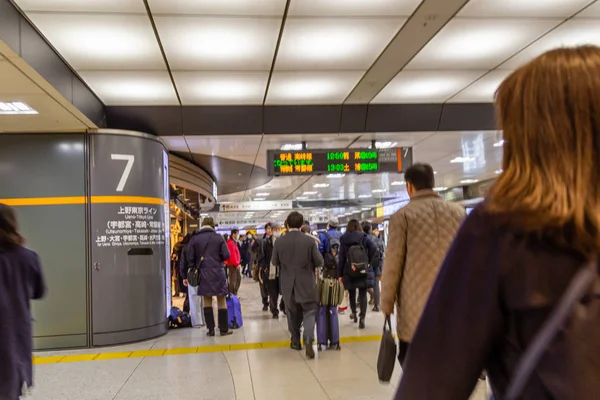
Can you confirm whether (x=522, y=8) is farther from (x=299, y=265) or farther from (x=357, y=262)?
(x=357, y=262)

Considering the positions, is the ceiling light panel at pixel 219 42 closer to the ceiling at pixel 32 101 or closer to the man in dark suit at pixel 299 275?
the ceiling at pixel 32 101

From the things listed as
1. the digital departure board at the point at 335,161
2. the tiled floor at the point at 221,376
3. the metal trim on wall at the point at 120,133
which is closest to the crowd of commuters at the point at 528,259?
the tiled floor at the point at 221,376

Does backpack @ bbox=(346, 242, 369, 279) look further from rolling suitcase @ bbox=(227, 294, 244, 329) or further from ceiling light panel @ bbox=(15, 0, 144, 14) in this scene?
ceiling light panel @ bbox=(15, 0, 144, 14)

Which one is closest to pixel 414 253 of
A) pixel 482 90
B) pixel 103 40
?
pixel 103 40

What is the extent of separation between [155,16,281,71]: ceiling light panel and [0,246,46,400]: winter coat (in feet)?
9.08

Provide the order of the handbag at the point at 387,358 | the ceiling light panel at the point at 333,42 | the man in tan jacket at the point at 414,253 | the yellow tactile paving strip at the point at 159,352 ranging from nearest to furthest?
the handbag at the point at 387,358
the man in tan jacket at the point at 414,253
the ceiling light panel at the point at 333,42
the yellow tactile paving strip at the point at 159,352

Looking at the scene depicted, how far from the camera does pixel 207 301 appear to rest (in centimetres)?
693

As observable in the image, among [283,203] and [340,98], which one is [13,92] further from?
[283,203]

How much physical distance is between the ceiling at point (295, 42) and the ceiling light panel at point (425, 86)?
0.03 m

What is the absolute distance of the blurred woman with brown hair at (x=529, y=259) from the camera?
710 mm

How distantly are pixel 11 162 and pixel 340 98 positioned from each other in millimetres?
4685

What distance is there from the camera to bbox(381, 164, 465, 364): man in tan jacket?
290 centimetres

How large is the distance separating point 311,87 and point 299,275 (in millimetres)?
2707

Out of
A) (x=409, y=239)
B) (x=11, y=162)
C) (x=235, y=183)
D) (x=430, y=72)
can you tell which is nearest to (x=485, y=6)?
(x=430, y=72)
